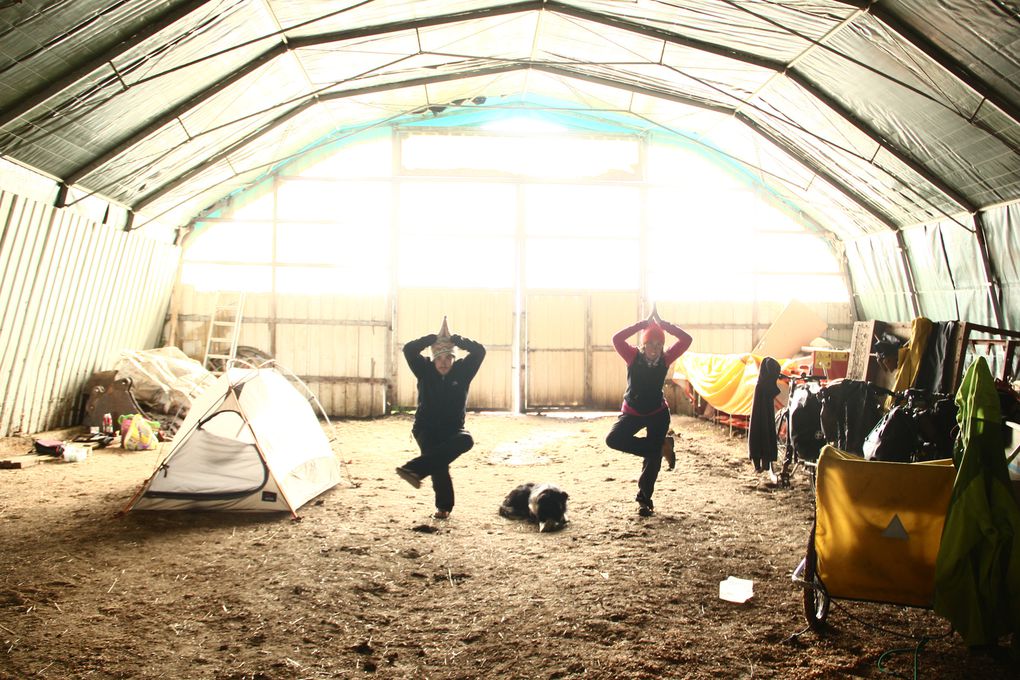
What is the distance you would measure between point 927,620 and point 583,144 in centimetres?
997

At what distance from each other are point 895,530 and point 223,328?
10719 mm

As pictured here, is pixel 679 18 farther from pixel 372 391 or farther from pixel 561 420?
pixel 372 391

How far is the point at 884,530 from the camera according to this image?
3082 millimetres

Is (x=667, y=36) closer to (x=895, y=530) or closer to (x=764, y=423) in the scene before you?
(x=764, y=423)

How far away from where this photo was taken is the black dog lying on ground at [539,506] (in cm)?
522

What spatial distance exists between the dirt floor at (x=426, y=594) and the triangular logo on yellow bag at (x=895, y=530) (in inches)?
22.2

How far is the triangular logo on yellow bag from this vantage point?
3.06m

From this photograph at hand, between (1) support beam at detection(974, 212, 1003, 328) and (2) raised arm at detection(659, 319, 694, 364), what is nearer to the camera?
(2) raised arm at detection(659, 319, 694, 364)

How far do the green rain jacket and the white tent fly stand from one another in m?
4.35

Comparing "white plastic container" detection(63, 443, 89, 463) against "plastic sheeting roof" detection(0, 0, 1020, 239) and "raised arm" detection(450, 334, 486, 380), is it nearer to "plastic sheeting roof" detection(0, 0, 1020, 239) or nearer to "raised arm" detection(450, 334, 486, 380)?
"plastic sheeting roof" detection(0, 0, 1020, 239)

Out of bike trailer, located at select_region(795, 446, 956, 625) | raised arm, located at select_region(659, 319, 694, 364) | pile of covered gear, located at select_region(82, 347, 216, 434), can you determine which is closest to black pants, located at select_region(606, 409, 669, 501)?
raised arm, located at select_region(659, 319, 694, 364)

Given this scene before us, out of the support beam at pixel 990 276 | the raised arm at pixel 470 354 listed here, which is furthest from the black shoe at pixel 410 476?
the support beam at pixel 990 276

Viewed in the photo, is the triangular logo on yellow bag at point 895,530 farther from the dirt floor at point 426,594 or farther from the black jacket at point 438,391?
the black jacket at point 438,391

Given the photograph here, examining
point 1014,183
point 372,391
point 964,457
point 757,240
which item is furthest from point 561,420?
point 964,457
